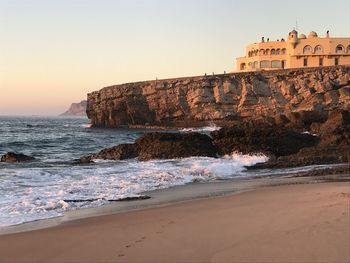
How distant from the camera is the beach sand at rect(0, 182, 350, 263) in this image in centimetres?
504

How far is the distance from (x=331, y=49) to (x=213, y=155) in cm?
5728

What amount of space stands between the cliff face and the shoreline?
42084 mm

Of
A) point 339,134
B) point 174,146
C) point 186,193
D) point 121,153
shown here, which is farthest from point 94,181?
point 339,134

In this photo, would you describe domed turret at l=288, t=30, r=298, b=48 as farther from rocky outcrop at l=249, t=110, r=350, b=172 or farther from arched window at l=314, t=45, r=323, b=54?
rocky outcrop at l=249, t=110, r=350, b=172

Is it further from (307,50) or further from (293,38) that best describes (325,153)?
(307,50)

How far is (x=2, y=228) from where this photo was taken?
736 centimetres

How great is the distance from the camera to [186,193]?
10.7 m

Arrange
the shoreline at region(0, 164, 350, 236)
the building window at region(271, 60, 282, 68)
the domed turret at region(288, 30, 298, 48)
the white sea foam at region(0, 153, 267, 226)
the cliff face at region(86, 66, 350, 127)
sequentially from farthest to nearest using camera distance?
1. the building window at region(271, 60, 282, 68)
2. the domed turret at region(288, 30, 298, 48)
3. the cliff face at region(86, 66, 350, 127)
4. the white sea foam at region(0, 153, 267, 226)
5. the shoreline at region(0, 164, 350, 236)

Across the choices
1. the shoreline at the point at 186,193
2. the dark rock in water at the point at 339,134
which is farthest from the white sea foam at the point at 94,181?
the dark rock in water at the point at 339,134

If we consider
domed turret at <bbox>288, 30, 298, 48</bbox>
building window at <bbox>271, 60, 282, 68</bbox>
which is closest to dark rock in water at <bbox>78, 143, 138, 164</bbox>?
domed turret at <bbox>288, 30, 298, 48</bbox>

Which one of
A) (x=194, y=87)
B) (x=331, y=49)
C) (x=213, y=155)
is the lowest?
(x=213, y=155)

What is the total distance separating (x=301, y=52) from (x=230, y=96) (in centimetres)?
1872

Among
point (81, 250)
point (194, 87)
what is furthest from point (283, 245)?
point (194, 87)

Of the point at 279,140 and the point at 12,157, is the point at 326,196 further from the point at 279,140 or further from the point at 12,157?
the point at 12,157
